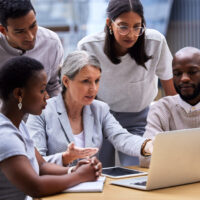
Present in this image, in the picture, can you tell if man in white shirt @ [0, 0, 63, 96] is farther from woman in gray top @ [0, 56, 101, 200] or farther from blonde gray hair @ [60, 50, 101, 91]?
woman in gray top @ [0, 56, 101, 200]

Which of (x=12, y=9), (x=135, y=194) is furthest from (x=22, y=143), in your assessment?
(x=12, y=9)

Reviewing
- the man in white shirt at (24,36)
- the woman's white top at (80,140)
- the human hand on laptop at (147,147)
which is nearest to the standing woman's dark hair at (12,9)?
the man in white shirt at (24,36)

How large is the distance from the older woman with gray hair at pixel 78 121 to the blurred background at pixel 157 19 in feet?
10.2

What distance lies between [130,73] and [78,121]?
0.51 meters

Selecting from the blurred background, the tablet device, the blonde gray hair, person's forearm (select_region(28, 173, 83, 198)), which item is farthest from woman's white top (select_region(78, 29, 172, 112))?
the blurred background

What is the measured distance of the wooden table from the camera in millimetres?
1396

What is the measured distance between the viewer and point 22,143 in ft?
4.83

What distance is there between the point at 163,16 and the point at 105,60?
3.69 m

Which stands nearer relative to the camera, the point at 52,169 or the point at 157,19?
the point at 52,169

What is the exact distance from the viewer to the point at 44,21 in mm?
6277

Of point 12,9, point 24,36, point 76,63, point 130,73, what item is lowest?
point 130,73

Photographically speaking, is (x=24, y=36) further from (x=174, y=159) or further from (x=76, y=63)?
(x=174, y=159)

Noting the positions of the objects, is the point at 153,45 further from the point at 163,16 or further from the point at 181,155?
the point at 163,16

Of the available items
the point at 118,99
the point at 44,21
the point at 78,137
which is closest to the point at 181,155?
the point at 78,137
